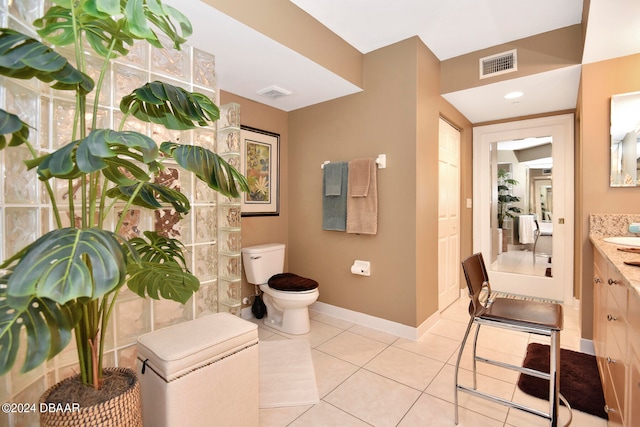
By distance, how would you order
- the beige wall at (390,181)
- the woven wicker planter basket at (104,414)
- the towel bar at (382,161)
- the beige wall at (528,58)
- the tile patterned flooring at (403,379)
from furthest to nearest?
the towel bar at (382,161)
the beige wall at (390,181)
the beige wall at (528,58)
the tile patterned flooring at (403,379)
the woven wicker planter basket at (104,414)

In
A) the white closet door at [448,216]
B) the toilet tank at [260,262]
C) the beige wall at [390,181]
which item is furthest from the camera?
the white closet door at [448,216]

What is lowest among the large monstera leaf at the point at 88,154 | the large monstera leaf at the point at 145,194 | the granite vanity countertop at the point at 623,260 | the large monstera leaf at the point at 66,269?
the granite vanity countertop at the point at 623,260

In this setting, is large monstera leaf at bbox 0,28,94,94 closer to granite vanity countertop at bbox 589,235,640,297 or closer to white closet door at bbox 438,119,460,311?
granite vanity countertop at bbox 589,235,640,297

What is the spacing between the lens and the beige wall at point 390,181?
2.54m

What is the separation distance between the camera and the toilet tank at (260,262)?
2818 millimetres

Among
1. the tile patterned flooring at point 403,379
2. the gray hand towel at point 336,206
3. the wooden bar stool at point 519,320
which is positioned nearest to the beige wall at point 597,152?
the tile patterned flooring at point 403,379

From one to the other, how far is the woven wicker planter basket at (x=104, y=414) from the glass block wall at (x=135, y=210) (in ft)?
0.81

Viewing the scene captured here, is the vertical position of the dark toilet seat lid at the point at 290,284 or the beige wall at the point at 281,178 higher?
the beige wall at the point at 281,178

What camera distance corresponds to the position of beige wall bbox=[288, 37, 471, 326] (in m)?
2.54

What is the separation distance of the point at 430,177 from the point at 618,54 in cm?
148

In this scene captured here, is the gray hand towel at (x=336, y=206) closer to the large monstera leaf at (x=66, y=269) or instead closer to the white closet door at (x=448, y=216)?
the white closet door at (x=448, y=216)

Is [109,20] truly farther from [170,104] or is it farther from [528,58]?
[528,58]

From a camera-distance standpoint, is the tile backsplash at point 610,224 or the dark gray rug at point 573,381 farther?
the tile backsplash at point 610,224

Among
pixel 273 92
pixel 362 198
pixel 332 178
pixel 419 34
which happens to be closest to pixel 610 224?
pixel 362 198
